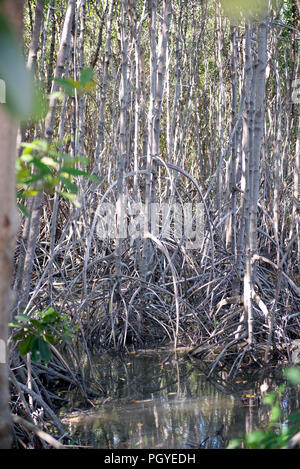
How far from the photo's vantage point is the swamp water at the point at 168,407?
2350 mm

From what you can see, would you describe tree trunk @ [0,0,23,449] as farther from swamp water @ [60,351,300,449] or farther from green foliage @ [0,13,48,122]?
swamp water @ [60,351,300,449]

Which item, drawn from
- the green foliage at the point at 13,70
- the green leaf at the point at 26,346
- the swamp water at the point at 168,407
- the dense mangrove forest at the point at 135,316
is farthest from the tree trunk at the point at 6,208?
the swamp water at the point at 168,407

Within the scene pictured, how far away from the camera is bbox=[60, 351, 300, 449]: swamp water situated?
2.35 meters

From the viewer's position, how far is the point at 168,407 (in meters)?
2.78

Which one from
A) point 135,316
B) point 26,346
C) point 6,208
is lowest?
point 135,316

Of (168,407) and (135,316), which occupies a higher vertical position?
(135,316)

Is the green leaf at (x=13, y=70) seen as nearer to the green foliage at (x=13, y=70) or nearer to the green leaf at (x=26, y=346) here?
the green foliage at (x=13, y=70)

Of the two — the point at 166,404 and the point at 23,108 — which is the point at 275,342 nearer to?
the point at 166,404

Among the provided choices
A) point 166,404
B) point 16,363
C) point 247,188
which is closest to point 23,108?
point 16,363

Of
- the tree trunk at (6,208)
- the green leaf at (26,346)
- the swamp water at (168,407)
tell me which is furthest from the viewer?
the swamp water at (168,407)

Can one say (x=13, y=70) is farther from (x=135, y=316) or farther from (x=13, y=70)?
(x=135, y=316)

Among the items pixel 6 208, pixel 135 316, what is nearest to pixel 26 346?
pixel 6 208

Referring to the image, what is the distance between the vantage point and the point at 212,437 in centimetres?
232

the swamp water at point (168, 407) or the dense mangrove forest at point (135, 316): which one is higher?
the dense mangrove forest at point (135, 316)
